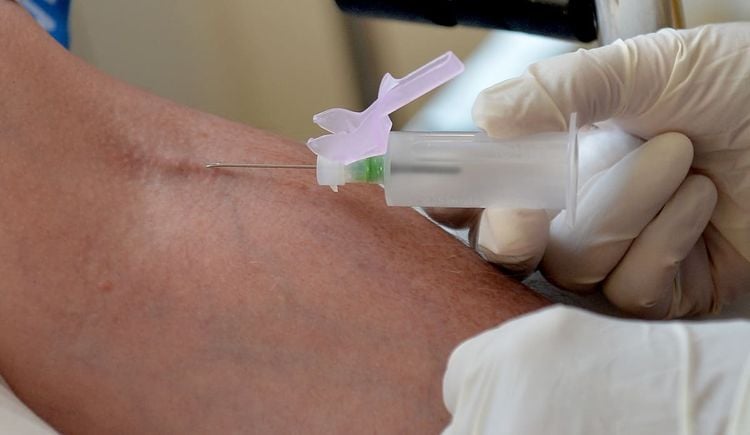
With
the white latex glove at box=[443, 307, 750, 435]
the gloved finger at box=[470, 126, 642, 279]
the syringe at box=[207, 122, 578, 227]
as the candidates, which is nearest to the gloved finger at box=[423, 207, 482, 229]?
the gloved finger at box=[470, 126, 642, 279]

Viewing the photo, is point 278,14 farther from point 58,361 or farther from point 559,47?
point 58,361

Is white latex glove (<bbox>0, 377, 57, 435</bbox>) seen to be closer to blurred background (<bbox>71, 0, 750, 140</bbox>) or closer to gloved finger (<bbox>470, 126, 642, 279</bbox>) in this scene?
gloved finger (<bbox>470, 126, 642, 279</bbox>)

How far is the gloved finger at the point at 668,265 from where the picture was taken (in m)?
0.82

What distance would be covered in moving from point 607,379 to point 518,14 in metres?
0.55

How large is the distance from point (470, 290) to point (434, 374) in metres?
0.09

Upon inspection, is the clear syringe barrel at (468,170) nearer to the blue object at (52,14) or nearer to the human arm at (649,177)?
the human arm at (649,177)

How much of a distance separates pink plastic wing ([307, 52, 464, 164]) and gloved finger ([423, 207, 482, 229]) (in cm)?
14

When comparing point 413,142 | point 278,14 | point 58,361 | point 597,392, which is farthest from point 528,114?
point 278,14

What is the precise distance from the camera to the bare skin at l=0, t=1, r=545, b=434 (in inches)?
29.5

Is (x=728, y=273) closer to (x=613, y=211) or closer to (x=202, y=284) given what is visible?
(x=613, y=211)

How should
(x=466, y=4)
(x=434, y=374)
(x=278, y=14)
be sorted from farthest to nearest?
(x=278, y=14)
(x=466, y=4)
(x=434, y=374)

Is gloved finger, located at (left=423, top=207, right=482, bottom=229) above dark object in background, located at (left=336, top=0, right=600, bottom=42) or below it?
below

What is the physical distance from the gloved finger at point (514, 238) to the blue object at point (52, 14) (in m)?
0.93

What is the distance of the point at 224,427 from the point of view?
2.48 ft
